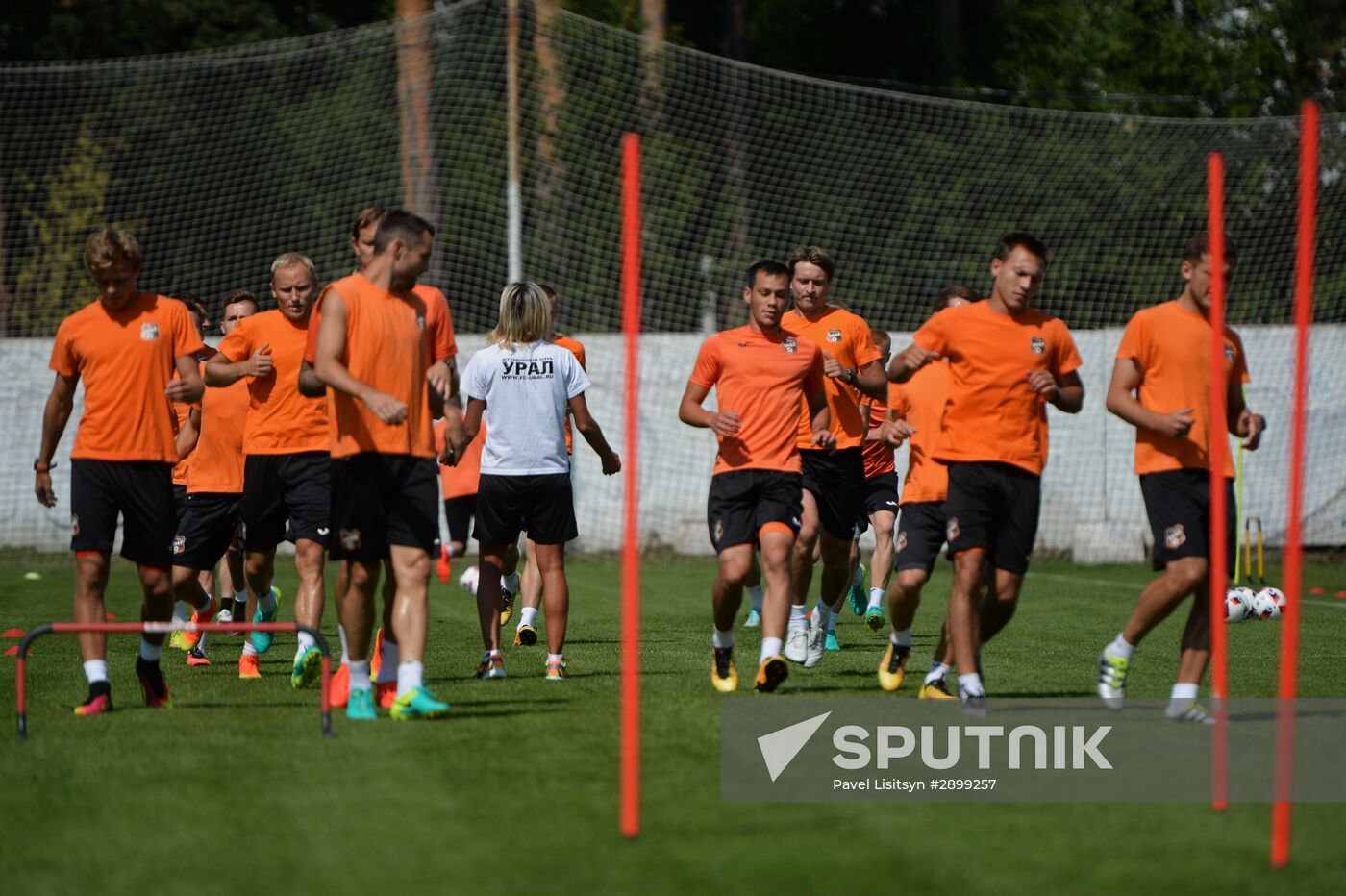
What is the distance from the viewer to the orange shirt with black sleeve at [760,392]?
28.4 ft

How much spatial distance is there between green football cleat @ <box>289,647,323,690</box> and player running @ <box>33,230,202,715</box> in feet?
2.90

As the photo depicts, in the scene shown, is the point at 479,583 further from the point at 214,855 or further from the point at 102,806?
the point at 214,855

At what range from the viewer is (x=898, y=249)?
79.9ft

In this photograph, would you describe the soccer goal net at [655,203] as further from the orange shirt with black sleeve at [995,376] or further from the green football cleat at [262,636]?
the orange shirt with black sleeve at [995,376]

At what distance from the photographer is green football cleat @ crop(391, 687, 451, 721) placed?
7.48 meters

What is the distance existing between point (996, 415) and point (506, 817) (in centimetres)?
332

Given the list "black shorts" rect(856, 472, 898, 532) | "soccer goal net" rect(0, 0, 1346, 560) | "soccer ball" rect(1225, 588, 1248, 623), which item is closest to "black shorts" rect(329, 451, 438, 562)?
"black shorts" rect(856, 472, 898, 532)

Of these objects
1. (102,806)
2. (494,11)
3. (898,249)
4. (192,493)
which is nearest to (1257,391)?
(898,249)

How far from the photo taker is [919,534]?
354 inches

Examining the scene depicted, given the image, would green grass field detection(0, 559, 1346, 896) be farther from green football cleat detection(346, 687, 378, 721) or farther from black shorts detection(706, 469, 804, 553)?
black shorts detection(706, 469, 804, 553)

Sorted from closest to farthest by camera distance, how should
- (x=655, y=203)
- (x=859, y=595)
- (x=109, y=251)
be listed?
(x=109, y=251)
(x=859, y=595)
(x=655, y=203)

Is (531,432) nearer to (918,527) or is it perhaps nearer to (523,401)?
(523,401)

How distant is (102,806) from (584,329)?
695 inches

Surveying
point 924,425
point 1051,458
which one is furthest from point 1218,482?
point 1051,458
